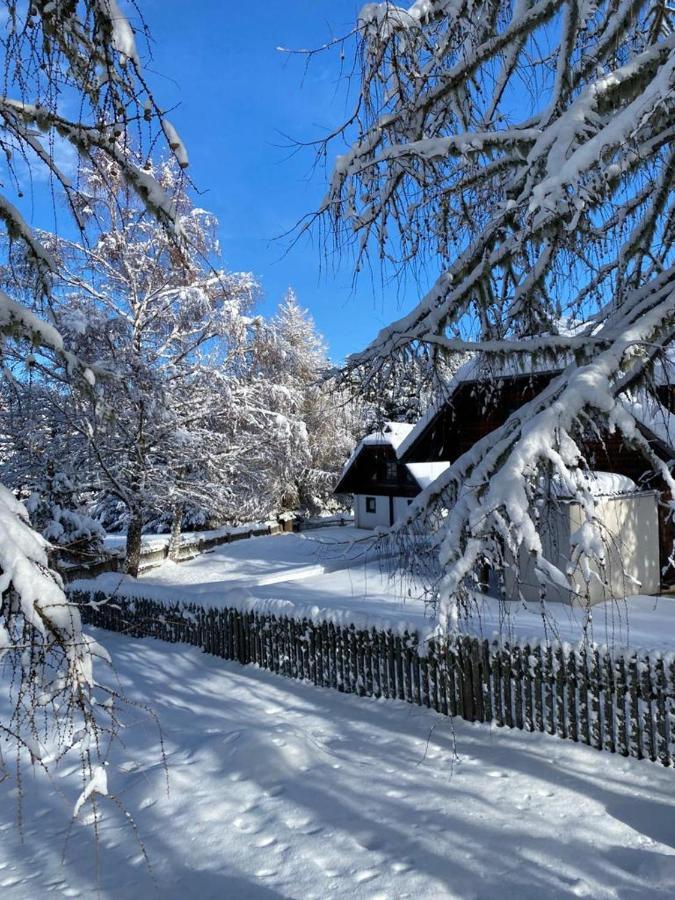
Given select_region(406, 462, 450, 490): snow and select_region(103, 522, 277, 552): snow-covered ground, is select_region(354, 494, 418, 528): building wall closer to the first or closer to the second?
select_region(406, 462, 450, 490): snow

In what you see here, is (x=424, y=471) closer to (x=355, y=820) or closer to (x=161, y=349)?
(x=161, y=349)

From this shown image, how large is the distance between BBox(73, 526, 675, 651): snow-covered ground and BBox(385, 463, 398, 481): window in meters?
4.21

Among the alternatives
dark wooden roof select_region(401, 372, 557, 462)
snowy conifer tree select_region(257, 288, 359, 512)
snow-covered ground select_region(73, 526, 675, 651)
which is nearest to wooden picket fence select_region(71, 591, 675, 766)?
snow-covered ground select_region(73, 526, 675, 651)

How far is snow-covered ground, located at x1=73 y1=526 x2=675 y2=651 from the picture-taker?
5871 mm

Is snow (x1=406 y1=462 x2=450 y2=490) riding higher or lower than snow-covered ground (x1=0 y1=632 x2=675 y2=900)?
higher

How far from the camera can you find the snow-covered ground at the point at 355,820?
438cm

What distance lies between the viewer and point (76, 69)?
2.85 m

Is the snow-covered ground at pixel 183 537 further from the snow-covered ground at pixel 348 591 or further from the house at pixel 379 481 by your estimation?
the house at pixel 379 481

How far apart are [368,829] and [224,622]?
692 cm

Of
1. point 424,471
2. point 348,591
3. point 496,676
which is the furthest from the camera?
point 424,471

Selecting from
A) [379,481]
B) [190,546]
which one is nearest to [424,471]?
[379,481]

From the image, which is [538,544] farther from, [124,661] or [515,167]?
[124,661]

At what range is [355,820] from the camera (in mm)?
5273

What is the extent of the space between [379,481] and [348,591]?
48.3ft
